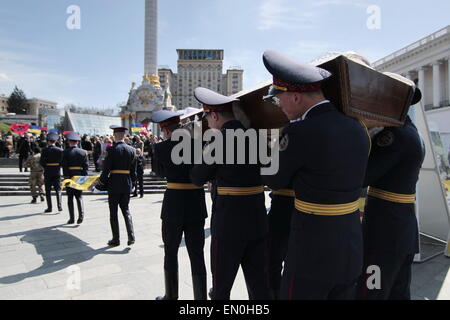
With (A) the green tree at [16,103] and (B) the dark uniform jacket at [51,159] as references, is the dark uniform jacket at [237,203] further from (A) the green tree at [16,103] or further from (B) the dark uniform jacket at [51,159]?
(A) the green tree at [16,103]

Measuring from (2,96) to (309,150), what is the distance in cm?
13717

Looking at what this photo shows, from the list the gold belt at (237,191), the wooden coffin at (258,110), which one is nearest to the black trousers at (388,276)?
the gold belt at (237,191)

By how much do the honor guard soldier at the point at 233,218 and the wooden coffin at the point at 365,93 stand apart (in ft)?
2.78

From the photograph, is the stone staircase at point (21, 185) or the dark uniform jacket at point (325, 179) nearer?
the dark uniform jacket at point (325, 179)

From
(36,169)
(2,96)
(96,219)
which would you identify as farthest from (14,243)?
(2,96)

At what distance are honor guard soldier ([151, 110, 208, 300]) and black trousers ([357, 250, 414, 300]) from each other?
1658 mm

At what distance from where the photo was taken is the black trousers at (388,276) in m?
2.25

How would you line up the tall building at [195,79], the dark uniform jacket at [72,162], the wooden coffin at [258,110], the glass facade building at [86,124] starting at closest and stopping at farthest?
the wooden coffin at [258,110], the dark uniform jacket at [72,162], the glass facade building at [86,124], the tall building at [195,79]

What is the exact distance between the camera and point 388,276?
89.7 inches

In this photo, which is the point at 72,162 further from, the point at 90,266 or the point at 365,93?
the point at 365,93

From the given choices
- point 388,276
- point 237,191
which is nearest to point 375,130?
point 388,276

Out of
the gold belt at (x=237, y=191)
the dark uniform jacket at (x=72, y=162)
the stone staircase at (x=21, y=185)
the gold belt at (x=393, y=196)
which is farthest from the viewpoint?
the stone staircase at (x=21, y=185)

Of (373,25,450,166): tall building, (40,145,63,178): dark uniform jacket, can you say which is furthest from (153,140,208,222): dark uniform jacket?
(373,25,450,166): tall building

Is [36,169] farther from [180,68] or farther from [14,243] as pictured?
[180,68]
